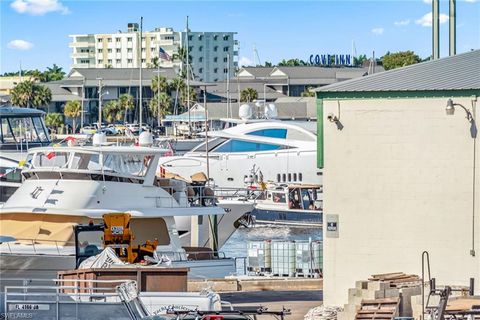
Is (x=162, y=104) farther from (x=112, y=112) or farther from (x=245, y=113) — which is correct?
(x=245, y=113)

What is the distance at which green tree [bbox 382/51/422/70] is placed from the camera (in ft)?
515

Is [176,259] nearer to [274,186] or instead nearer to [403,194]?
[403,194]

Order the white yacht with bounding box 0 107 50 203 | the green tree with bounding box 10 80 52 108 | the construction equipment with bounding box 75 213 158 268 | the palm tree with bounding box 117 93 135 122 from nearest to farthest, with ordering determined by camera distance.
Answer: the construction equipment with bounding box 75 213 158 268
the white yacht with bounding box 0 107 50 203
the green tree with bounding box 10 80 52 108
the palm tree with bounding box 117 93 135 122

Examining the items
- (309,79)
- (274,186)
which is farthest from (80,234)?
(309,79)

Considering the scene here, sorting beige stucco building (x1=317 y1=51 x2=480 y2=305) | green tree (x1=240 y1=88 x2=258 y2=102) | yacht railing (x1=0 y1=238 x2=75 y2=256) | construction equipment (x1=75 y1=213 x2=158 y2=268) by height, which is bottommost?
yacht railing (x1=0 y1=238 x2=75 y2=256)

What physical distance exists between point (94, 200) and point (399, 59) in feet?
420

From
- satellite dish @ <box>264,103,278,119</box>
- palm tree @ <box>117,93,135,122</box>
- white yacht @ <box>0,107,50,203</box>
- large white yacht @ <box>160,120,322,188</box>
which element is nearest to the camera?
white yacht @ <box>0,107,50,203</box>

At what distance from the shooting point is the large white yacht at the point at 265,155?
74.1 meters

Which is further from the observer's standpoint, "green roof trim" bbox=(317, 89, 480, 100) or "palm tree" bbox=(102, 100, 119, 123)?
"palm tree" bbox=(102, 100, 119, 123)

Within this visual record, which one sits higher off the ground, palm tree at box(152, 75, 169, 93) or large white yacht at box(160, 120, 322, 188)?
palm tree at box(152, 75, 169, 93)

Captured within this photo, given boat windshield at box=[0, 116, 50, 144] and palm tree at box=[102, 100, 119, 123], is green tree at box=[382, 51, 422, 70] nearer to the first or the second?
palm tree at box=[102, 100, 119, 123]

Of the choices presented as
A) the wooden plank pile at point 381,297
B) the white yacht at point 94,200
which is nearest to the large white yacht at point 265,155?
the white yacht at point 94,200

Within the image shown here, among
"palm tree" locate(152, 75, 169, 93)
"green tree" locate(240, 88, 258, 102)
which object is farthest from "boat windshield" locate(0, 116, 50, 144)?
"green tree" locate(240, 88, 258, 102)

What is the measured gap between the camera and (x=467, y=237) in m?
24.8
